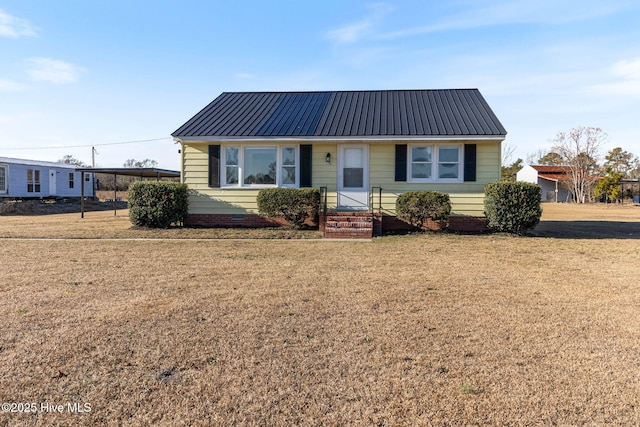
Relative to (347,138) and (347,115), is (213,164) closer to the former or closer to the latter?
(347,138)

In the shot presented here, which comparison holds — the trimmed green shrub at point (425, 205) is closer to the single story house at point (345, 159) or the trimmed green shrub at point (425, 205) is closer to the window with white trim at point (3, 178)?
the single story house at point (345, 159)

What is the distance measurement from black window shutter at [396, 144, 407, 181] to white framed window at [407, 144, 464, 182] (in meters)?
0.13

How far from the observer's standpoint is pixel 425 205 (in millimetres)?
11984

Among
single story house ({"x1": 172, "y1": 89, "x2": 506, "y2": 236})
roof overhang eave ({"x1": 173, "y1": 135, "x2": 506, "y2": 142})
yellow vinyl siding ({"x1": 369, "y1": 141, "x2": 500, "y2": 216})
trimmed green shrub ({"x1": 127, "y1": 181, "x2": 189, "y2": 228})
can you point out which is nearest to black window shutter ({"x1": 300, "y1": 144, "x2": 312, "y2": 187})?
single story house ({"x1": 172, "y1": 89, "x2": 506, "y2": 236})

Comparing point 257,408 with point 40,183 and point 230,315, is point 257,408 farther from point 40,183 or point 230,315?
point 40,183

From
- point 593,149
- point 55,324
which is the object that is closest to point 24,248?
point 55,324

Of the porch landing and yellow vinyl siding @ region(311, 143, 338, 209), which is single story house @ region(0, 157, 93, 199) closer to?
yellow vinyl siding @ region(311, 143, 338, 209)

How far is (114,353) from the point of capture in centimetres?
343

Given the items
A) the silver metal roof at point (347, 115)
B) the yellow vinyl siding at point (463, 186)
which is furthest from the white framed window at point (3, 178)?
the yellow vinyl siding at point (463, 186)

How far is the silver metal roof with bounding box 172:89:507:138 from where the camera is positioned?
13039 mm

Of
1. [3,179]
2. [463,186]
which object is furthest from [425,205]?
[3,179]

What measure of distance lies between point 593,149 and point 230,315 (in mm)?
45999

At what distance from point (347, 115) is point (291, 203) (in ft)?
13.3

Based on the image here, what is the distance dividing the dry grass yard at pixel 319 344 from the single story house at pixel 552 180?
41.1m
